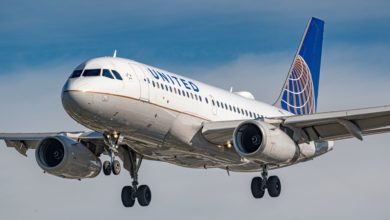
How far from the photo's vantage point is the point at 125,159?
51.8 m

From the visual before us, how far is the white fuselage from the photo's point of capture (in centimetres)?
4400

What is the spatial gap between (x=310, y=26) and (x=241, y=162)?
2044 cm

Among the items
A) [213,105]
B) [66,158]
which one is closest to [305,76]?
[213,105]

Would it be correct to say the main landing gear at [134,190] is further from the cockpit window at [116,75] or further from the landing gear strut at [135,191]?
the cockpit window at [116,75]

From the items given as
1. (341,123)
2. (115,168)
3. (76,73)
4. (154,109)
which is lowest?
(115,168)

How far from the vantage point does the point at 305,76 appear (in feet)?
219

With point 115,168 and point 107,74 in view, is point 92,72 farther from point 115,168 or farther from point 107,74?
point 115,168

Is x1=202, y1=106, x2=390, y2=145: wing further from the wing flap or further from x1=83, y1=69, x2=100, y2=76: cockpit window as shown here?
x1=83, y1=69, x2=100, y2=76: cockpit window

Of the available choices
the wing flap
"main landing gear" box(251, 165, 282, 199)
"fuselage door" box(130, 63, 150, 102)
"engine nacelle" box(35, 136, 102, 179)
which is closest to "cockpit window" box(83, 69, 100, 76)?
"fuselage door" box(130, 63, 150, 102)

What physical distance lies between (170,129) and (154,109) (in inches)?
55.4

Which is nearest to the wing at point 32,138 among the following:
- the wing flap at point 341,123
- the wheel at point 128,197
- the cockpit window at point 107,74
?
the wheel at point 128,197

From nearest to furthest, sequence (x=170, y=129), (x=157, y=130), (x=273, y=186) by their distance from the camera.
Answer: (x=157, y=130) → (x=170, y=129) → (x=273, y=186)

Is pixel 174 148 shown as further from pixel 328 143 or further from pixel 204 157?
pixel 328 143

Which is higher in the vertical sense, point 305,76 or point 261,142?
point 305,76
